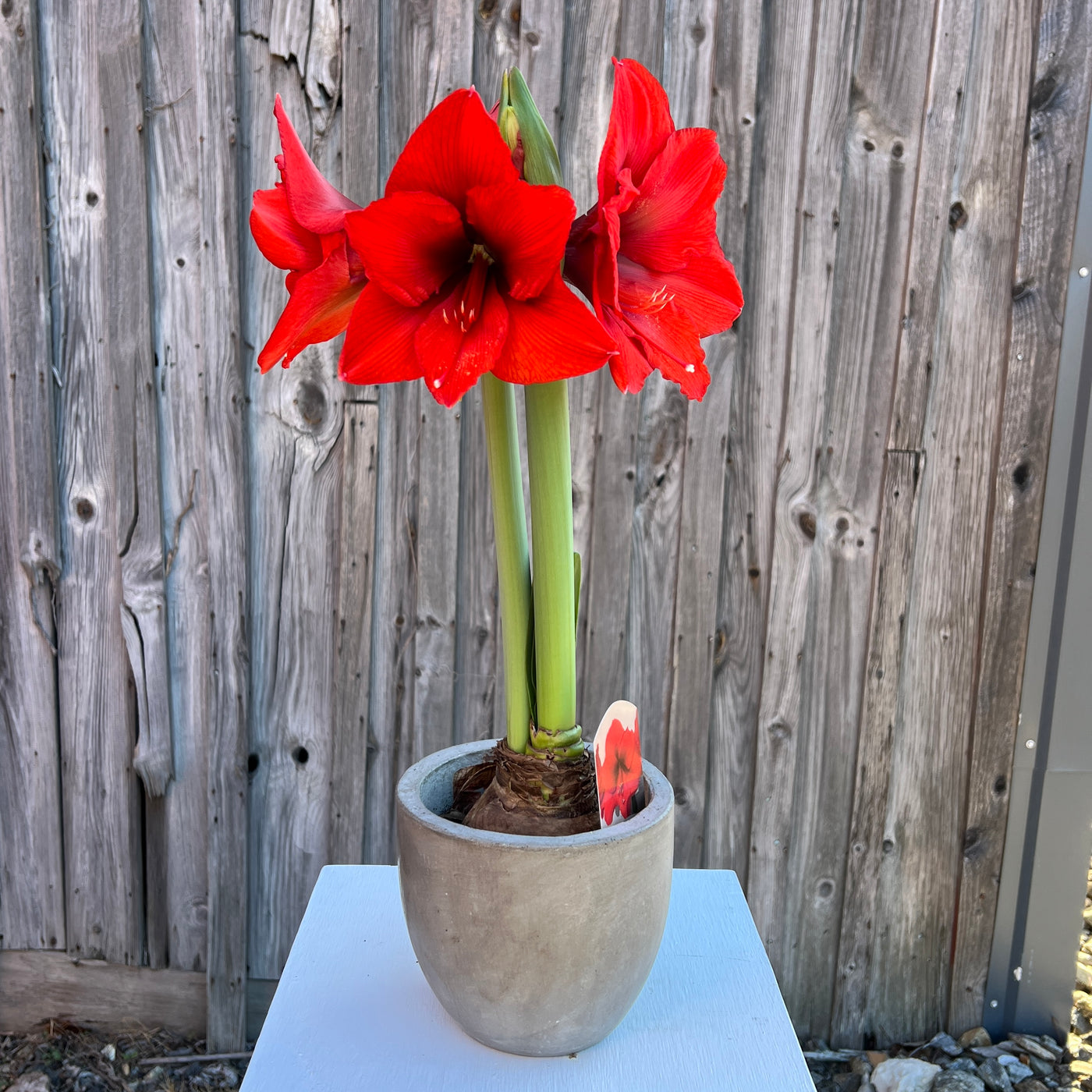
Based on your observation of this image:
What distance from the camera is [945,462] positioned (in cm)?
156

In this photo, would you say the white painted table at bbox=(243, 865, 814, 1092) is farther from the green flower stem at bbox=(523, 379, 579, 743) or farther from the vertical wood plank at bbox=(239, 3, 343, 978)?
the vertical wood plank at bbox=(239, 3, 343, 978)

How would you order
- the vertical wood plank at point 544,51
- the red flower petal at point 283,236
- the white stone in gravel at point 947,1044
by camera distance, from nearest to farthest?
the red flower petal at point 283,236 → the vertical wood plank at point 544,51 → the white stone in gravel at point 947,1044

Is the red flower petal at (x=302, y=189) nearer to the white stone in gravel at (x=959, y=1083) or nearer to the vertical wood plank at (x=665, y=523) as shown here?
the vertical wood plank at (x=665, y=523)

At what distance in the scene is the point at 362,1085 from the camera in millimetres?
721

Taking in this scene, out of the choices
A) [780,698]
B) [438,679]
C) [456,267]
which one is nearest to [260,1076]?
[456,267]

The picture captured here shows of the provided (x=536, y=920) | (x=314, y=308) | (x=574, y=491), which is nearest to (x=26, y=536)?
(x=574, y=491)

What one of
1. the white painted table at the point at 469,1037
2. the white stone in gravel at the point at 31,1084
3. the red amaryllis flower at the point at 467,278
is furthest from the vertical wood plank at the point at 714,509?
the white stone in gravel at the point at 31,1084

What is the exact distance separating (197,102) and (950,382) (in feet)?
4.36

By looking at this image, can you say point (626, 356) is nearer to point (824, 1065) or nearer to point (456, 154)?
point (456, 154)

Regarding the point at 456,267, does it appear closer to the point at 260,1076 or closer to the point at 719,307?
the point at 719,307

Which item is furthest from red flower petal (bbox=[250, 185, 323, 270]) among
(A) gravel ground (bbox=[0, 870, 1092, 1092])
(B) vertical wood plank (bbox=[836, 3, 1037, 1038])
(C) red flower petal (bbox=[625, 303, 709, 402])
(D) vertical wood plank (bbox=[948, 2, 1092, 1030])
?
(A) gravel ground (bbox=[0, 870, 1092, 1092])

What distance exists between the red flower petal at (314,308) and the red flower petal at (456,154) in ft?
0.25

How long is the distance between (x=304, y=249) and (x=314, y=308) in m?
0.05

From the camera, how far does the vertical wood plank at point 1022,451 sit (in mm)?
1475
